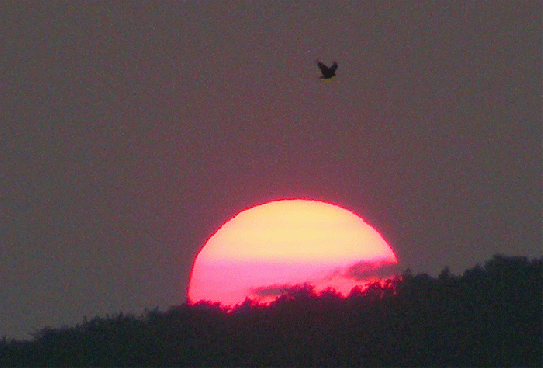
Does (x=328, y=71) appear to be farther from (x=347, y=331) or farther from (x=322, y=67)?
(x=347, y=331)

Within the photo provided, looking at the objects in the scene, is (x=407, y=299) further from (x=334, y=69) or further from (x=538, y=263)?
(x=334, y=69)

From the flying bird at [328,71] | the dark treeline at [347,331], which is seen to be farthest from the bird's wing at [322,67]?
the dark treeline at [347,331]

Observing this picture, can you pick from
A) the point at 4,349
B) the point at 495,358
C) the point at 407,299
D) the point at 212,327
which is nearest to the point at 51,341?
the point at 4,349

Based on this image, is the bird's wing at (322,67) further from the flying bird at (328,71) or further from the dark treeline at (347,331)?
the dark treeline at (347,331)

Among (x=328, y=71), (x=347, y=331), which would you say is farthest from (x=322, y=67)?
(x=347, y=331)

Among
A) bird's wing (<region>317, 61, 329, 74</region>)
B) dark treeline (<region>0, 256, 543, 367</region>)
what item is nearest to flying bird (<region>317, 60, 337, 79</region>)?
bird's wing (<region>317, 61, 329, 74</region>)

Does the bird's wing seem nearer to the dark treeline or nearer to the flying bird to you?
the flying bird

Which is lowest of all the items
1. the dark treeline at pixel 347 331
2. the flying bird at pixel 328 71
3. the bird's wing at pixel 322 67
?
the dark treeline at pixel 347 331

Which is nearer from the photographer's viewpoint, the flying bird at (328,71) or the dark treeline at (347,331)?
the flying bird at (328,71)
